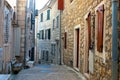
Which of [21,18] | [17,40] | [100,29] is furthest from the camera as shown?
[21,18]

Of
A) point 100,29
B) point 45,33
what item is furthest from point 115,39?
point 45,33

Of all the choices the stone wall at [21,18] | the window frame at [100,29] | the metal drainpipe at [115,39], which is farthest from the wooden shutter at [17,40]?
the metal drainpipe at [115,39]

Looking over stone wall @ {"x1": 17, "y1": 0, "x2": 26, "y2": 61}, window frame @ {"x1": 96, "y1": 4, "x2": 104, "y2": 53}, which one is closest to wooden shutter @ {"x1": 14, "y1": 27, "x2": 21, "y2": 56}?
stone wall @ {"x1": 17, "y1": 0, "x2": 26, "y2": 61}

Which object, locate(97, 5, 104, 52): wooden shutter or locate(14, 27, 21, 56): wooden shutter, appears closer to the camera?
locate(97, 5, 104, 52): wooden shutter

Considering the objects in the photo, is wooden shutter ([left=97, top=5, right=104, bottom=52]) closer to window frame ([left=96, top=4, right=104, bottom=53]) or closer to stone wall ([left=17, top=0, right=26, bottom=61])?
window frame ([left=96, top=4, right=104, bottom=53])

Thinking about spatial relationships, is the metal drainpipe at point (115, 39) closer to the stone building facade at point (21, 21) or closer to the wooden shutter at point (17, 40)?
the wooden shutter at point (17, 40)

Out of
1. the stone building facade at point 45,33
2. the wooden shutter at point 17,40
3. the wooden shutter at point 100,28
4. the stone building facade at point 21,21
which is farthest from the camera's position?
the stone building facade at point 45,33

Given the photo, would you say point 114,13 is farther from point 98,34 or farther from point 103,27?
point 98,34

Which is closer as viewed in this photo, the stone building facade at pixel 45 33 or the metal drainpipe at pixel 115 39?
the metal drainpipe at pixel 115 39

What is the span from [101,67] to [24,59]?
10060 millimetres

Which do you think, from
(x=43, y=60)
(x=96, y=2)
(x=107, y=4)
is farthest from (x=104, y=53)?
(x=43, y=60)

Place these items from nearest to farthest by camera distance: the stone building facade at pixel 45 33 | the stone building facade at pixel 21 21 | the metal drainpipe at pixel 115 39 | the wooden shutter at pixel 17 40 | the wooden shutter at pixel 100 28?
1. the metal drainpipe at pixel 115 39
2. the wooden shutter at pixel 100 28
3. the wooden shutter at pixel 17 40
4. the stone building facade at pixel 21 21
5. the stone building facade at pixel 45 33

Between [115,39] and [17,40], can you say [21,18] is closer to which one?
[17,40]

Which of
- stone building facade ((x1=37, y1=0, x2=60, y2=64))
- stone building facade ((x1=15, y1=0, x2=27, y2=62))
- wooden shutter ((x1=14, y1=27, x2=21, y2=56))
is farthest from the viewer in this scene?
stone building facade ((x1=37, y1=0, x2=60, y2=64))
